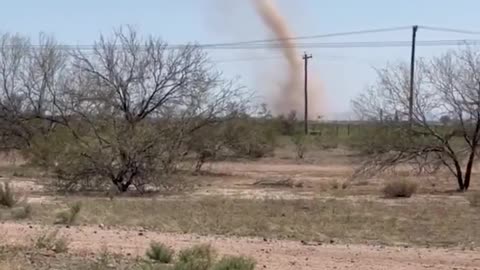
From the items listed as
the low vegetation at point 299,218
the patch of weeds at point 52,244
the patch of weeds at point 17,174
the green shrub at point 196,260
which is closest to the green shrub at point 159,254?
the green shrub at point 196,260

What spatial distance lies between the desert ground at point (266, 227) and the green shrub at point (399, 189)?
0.34m

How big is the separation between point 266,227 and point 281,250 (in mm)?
4190

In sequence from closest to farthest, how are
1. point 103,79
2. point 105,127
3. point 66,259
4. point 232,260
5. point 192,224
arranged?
point 232,260 → point 66,259 → point 192,224 → point 105,127 → point 103,79

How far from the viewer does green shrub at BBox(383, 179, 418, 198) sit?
32344 mm

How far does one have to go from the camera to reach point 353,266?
47.5 ft

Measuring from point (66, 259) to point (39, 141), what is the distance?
1035 inches

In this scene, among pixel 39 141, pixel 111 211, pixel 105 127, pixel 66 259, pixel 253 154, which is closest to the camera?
pixel 66 259

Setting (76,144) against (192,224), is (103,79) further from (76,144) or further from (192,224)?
(192,224)

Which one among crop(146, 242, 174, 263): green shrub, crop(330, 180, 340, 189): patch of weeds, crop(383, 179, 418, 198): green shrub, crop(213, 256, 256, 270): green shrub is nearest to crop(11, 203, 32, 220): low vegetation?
crop(146, 242, 174, 263): green shrub

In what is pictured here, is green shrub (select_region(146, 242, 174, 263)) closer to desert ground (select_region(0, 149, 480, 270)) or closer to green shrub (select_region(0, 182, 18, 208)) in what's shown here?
desert ground (select_region(0, 149, 480, 270))

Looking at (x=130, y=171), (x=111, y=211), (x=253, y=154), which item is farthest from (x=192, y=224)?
(x=253, y=154)

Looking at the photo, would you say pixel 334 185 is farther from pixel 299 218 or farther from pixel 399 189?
pixel 299 218

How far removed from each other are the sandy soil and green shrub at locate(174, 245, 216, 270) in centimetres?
109

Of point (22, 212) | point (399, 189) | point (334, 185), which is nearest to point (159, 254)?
point (22, 212)
